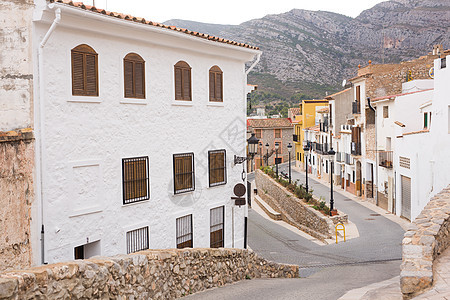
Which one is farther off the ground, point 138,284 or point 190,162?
point 190,162

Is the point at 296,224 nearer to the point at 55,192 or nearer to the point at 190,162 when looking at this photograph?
the point at 190,162

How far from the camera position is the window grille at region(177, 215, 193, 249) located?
1374 centimetres

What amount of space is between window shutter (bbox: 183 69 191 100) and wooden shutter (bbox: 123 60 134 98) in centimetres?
206

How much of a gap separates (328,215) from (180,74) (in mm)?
15983

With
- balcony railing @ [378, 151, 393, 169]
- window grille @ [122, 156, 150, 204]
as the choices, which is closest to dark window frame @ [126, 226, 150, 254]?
window grille @ [122, 156, 150, 204]

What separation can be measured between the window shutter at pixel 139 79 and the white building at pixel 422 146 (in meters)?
11.7

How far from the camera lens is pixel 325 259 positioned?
20.6m

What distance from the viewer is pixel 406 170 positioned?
27.4 m

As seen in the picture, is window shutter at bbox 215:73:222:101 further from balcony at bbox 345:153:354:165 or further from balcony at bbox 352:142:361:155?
balcony at bbox 345:153:354:165

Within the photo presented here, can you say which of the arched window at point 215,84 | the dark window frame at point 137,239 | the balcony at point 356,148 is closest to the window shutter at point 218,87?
the arched window at point 215,84

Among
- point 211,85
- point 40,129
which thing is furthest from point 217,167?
point 40,129

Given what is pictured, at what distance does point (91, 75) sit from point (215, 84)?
487cm

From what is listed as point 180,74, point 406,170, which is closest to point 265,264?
point 180,74

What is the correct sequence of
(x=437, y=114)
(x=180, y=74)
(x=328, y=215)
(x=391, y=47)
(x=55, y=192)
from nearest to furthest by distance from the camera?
(x=55, y=192)
(x=180, y=74)
(x=437, y=114)
(x=328, y=215)
(x=391, y=47)
